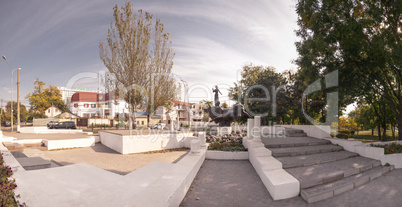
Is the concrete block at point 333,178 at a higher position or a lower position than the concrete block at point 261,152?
lower

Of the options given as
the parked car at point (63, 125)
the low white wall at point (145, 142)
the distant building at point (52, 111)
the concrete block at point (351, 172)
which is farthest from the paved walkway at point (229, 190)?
the distant building at point (52, 111)

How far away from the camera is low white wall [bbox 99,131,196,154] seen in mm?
12281

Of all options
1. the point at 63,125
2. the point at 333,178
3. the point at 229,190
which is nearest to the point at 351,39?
the point at 333,178

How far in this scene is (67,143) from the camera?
566 inches

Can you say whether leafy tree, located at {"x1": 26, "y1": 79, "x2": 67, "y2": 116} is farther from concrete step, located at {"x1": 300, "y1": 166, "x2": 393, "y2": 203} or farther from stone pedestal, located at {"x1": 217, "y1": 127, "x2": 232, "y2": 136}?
concrete step, located at {"x1": 300, "y1": 166, "x2": 393, "y2": 203}

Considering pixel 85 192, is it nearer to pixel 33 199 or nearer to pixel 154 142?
pixel 33 199

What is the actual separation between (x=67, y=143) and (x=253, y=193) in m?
14.3

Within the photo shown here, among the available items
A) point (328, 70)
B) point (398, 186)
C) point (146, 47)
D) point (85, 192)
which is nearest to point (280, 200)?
point (398, 186)

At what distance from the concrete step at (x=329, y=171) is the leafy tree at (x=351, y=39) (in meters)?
5.77

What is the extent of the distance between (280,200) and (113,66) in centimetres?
1881

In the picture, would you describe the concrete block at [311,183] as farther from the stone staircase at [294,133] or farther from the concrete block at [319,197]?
the stone staircase at [294,133]

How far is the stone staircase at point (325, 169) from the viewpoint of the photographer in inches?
215

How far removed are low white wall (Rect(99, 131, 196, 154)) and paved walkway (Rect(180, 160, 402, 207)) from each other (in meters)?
6.48

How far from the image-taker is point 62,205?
148 inches
